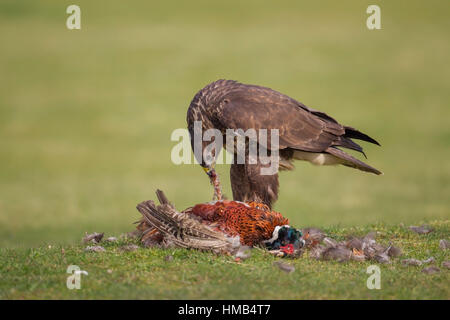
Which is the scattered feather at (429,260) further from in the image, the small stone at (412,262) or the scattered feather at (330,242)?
the scattered feather at (330,242)

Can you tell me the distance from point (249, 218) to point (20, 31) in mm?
31244

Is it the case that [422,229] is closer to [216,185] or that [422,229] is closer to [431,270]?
[431,270]

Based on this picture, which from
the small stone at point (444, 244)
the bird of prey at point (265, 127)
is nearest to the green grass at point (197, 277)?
the small stone at point (444, 244)

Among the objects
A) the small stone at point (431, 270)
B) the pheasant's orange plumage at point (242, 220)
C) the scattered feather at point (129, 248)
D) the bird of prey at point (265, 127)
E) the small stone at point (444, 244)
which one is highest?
the bird of prey at point (265, 127)

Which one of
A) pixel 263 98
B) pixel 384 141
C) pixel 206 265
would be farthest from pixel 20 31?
pixel 206 265

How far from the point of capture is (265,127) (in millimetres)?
8570

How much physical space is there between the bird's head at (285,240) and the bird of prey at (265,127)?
136 cm

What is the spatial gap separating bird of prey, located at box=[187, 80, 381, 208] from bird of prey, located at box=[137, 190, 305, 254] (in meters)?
0.99

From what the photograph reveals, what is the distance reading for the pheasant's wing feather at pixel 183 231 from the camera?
6.75 meters

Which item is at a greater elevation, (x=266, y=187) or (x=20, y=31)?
(x=20, y=31)

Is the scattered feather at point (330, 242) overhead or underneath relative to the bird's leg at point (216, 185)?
underneath

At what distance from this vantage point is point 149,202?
7125 millimetres

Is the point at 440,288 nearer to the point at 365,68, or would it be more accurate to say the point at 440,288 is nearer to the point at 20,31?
the point at 365,68

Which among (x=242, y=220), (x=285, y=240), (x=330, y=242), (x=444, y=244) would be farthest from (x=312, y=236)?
(x=444, y=244)
